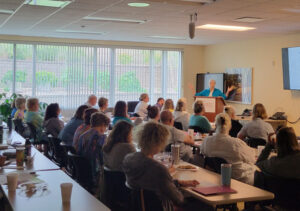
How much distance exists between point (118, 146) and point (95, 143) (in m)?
0.73

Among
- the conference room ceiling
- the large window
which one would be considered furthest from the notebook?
the large window

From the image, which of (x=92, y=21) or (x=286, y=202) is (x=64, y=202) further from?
(x=92, y=21)

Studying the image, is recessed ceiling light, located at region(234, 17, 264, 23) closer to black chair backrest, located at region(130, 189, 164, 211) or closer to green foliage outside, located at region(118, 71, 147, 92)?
black chair backrest, located at region(130, 189, 164, 211)

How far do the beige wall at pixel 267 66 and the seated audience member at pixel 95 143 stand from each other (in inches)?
244

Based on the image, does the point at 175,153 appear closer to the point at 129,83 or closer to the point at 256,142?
the point at 256,142

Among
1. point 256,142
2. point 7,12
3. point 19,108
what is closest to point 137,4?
point 7,12

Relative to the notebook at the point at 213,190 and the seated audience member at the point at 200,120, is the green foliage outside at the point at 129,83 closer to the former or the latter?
the seated audience member at the point at 200,120

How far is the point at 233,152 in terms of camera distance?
165 inches

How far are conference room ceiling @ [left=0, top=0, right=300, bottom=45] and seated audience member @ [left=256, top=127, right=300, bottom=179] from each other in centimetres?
272

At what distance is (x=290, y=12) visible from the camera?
6.48m

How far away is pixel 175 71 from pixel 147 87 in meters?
1.11

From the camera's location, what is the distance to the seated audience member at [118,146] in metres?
3.70

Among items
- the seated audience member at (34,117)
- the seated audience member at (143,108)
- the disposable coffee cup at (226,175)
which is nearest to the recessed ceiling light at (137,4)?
the seated audience member at (34,117)

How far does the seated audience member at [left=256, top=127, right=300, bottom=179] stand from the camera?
343 centimetres
